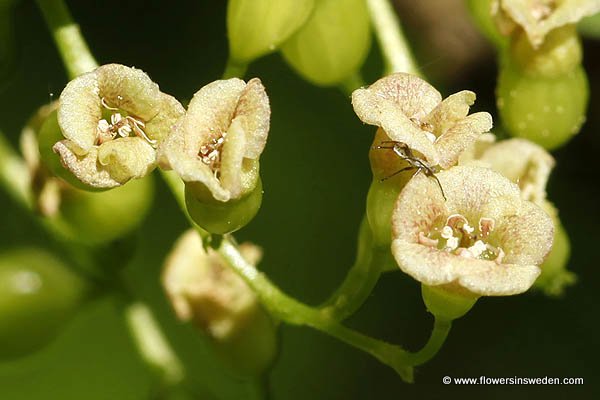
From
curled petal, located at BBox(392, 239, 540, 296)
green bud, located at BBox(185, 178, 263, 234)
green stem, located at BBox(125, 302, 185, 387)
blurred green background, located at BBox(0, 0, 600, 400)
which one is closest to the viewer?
curled petal, located at BBox(392, 239, 540, 296)

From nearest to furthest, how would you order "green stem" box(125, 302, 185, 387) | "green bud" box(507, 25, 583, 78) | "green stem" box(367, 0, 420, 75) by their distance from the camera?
1. "green bud" box(507, 25, 583, 78)
2. "green stem" box(367, 0, 420, 75)
3. "green stem" box(125, 302, 185, 387)

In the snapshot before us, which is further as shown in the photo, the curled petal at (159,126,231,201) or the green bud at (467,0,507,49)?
the green bud at (467,0,507,49)

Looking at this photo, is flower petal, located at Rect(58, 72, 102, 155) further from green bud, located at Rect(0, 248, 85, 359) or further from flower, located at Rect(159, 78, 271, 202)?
green bud, located at Rect(0, 248, 85, 359)

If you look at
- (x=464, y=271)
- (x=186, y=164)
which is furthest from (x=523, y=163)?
(x=186, y=164)

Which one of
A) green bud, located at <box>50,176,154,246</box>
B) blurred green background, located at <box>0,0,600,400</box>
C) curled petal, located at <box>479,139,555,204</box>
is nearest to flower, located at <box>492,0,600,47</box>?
curled petal, located at <box>479,139,555,204</box>

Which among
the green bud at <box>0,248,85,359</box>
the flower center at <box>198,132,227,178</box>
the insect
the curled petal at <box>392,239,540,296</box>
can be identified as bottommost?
the green bud at <box>0,248,85,359</box>

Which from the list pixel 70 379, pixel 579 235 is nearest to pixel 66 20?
pixel 70 379

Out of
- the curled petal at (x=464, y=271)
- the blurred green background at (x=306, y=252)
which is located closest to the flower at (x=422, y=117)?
the curled petal at (x=464, y=271)
